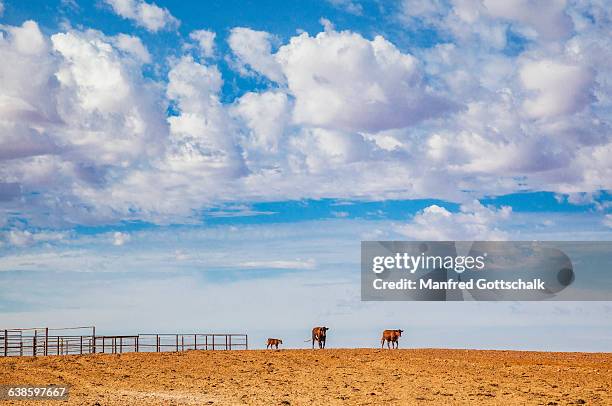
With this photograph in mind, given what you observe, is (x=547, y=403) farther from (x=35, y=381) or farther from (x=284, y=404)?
(x=35, y=381)

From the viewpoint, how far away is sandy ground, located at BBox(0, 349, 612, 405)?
30.5 meters

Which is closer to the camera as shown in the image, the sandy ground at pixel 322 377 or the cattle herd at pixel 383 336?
the sandy ground at pixel 322 377

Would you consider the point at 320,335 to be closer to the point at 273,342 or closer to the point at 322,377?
the point at 273,342

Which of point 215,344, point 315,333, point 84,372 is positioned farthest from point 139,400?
point 315,333

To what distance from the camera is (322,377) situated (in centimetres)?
3747

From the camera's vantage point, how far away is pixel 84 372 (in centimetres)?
3962

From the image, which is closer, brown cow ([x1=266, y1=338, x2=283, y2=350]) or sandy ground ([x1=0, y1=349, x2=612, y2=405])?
sandy ground ([x1=0, y1=349, x2=612, y2=405])

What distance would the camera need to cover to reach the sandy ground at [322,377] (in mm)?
30500

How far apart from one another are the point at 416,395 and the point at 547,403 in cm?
508

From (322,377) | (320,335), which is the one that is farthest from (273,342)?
(322,377)

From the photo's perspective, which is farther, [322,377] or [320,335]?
[320,335]

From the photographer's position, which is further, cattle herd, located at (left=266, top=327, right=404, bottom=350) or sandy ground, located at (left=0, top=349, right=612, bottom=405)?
cattle herd, located at (left=266, top=327, right=404, bottom=350)

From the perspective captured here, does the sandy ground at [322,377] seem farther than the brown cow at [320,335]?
No

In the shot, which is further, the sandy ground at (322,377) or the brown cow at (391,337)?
the brown cow at (391,337)
